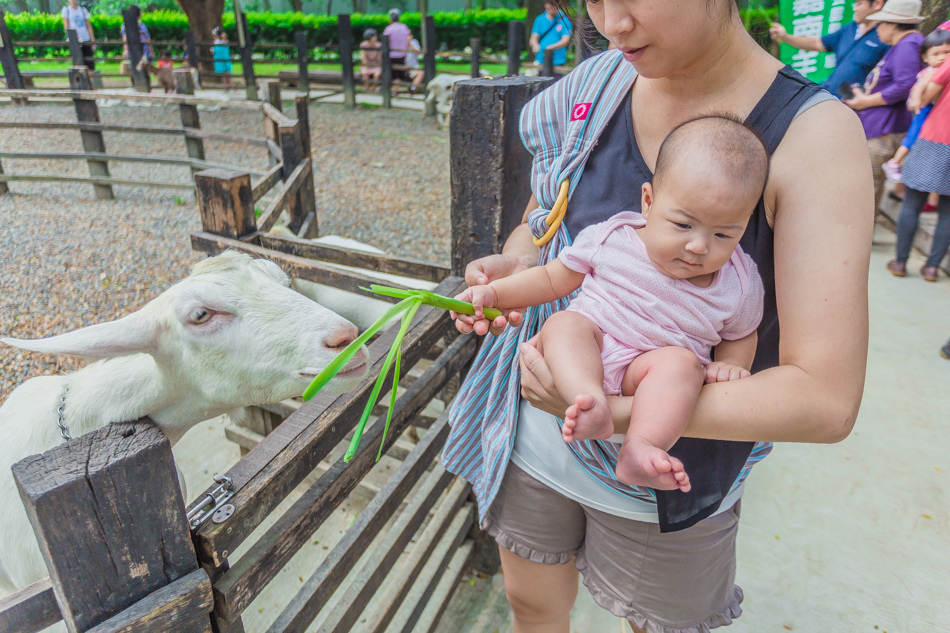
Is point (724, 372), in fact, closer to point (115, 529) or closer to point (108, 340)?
point (115, 529)

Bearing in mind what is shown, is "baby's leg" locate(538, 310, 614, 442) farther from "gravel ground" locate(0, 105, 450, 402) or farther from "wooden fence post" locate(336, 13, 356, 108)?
"wooden fence post" locate(336, 13, 356, 108)

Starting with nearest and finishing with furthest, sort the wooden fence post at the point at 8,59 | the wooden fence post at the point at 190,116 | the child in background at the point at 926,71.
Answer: the child in background at the point at 926,71 → the wooden fence post at the point at 190,116 → the wooden fence post at the point at 8,59

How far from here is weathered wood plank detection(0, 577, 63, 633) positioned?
2.96 feet

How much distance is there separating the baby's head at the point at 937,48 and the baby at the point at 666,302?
17.3 ft

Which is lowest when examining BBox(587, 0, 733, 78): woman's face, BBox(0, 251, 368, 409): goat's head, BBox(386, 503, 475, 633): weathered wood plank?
BBox(386, 503, 475, 633): weathered wood plank

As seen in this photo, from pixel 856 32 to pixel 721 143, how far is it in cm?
618

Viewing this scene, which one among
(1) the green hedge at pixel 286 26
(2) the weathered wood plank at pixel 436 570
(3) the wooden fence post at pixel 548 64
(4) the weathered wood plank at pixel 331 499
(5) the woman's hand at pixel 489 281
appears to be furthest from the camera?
(1) the green hedge at pixel 286 26

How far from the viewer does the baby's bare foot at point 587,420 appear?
0.95 m

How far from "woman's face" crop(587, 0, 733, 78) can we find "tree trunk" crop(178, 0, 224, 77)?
16.9 meters

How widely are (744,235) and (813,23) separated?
7.00 metres

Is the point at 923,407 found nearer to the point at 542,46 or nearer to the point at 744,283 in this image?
the point at 744,283

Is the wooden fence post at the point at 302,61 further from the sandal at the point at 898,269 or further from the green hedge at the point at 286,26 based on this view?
the sandal at the point at 898,269

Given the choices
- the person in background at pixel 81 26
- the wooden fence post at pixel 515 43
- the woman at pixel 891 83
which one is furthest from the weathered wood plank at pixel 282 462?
the person in background at pixel 81 26

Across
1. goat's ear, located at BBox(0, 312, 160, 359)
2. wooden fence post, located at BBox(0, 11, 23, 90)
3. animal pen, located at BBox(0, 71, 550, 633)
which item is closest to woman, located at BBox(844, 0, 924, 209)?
animal pen, located at BBox(0, 71, 550, 633)
